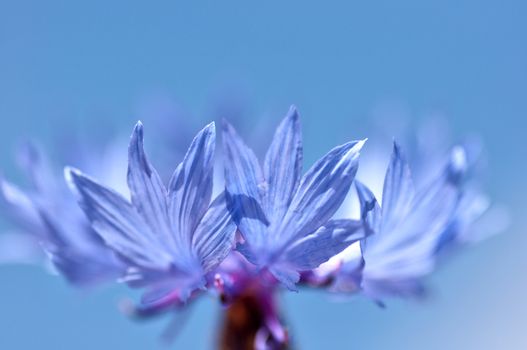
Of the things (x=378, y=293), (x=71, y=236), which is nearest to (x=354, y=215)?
(x=378, y=293)

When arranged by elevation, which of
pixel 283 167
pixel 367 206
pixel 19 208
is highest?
pixel 19 208

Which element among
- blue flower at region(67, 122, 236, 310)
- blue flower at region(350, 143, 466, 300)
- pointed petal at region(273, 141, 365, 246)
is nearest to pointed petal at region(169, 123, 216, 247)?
blue flower at region(67, 122, 236, 310)

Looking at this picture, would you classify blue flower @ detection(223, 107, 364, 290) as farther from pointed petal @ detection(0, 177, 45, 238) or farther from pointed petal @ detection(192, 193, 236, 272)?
pointed petal @ detection(0, 177, 45, 238)

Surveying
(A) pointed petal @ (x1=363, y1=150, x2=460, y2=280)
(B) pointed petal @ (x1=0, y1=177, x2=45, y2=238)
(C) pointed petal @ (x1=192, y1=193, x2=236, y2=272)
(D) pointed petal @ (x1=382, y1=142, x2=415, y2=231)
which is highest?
(B) pointed petal @ (x1=0, y1=177, x2=45, y2=238)

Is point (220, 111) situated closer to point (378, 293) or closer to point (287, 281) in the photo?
point (378, 293)

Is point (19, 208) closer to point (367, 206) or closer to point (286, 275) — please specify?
point (286, 275)

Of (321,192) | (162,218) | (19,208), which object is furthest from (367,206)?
(19,208)

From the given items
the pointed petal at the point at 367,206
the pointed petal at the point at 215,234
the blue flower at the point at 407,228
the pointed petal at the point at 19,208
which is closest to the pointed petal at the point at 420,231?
the blue flower at the point at 407,228
